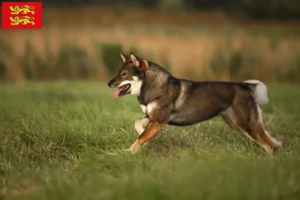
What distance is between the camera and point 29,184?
23.1 ft

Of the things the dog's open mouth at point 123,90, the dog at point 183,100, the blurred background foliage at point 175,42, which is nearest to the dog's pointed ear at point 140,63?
the dog at point 183,100

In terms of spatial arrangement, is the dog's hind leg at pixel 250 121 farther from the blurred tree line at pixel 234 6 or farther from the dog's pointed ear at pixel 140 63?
the blurred tree line at pixel 234 6

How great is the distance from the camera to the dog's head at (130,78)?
8.10 meters

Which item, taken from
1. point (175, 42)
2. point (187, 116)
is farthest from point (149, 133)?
point (175, 42)

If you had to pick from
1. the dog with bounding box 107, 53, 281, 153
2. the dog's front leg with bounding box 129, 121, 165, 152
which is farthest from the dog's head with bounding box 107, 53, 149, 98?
the dog's front leg with bounding box 129, 121, 165, 152

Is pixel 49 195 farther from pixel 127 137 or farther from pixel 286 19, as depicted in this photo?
pixel 286 19

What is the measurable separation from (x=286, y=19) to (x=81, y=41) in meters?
6.54

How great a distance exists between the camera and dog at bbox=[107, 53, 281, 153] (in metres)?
8.15

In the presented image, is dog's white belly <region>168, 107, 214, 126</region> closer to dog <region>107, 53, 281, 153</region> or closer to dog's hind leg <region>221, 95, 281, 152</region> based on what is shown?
dog <region>107, 53, 281, 153</region>

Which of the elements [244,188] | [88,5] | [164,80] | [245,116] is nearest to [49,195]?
[244,188]

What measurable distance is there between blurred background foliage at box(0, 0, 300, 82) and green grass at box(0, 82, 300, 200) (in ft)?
15.1

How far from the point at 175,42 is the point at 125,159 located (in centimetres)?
1108

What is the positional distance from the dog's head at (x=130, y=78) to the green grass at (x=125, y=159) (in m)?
0.77

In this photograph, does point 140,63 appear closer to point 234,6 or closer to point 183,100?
point 183,100
